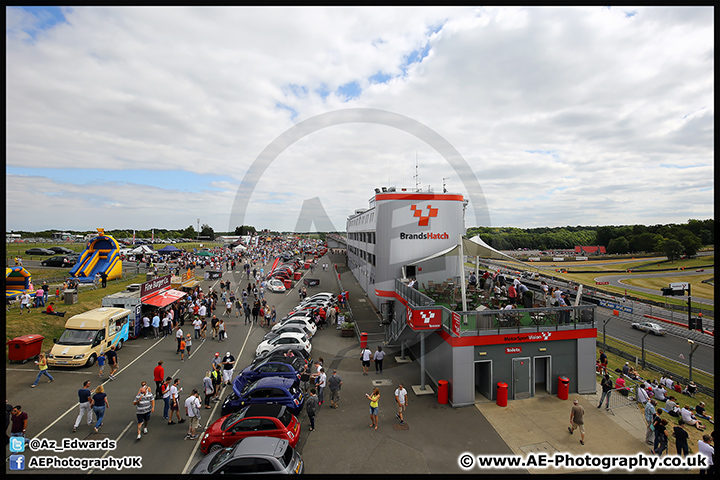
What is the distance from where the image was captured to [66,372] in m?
14.1

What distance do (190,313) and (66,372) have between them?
9983 mm

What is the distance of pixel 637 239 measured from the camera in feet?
374

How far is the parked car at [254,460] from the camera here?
7145 mm

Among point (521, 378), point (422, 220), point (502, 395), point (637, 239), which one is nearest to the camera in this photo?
point (502, 395)

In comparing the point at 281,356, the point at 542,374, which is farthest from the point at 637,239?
the point at 281,356

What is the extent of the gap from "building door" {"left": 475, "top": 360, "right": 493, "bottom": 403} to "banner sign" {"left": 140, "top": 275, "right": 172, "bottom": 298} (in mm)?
19710

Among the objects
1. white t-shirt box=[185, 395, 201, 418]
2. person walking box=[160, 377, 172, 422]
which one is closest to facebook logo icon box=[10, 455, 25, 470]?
person walking box=[160, 377, 172, 422]

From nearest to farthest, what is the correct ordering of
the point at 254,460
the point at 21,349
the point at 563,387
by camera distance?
the point at 254,460 < the point at 563,387 < the point at 21,349

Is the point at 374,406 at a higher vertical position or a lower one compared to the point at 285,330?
lower

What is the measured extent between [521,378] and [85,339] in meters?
19.7

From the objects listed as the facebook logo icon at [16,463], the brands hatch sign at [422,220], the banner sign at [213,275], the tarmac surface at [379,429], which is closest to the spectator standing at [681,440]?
the tarmac surface at [379,429]

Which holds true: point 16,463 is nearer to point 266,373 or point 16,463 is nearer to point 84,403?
point 84,403

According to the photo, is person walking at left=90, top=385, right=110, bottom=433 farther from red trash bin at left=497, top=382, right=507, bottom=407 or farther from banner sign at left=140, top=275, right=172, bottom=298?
red trash bin at left=497, top=382, right=507, bottom=407

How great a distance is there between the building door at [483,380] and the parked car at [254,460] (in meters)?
8.09
